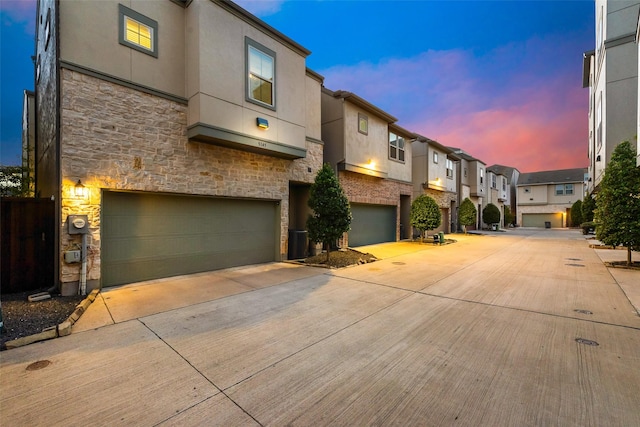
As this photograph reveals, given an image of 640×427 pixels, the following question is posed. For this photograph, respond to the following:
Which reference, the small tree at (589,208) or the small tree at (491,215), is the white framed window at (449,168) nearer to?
the small tree at (491,215)

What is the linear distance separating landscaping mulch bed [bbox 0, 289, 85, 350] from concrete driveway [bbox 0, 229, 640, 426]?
17.6 inches

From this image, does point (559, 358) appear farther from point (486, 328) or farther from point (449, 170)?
point (449, 170)

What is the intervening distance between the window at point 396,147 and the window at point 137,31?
12.3m

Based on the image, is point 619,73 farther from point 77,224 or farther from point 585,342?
point 77,224

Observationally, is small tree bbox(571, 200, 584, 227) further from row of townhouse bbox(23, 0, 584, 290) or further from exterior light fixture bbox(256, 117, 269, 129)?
exterior light fixture bbox(256, 117, 269, 129)

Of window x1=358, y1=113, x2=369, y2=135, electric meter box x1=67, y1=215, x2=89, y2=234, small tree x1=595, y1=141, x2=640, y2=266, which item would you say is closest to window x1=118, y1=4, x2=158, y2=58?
electric meter box x1=67, y1=215, x2=89, y2=234

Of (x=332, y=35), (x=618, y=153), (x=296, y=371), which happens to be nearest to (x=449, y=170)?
(x=618, y=153)

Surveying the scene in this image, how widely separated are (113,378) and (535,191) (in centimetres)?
4810

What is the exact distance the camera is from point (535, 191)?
3762 cm

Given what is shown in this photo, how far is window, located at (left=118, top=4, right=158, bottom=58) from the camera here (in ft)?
20.4

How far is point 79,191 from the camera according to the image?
5664 millimetres

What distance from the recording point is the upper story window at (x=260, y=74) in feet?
26.1

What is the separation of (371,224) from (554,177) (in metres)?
39.0

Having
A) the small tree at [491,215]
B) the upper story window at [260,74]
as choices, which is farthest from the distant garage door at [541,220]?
the upper story window at [260,74]
